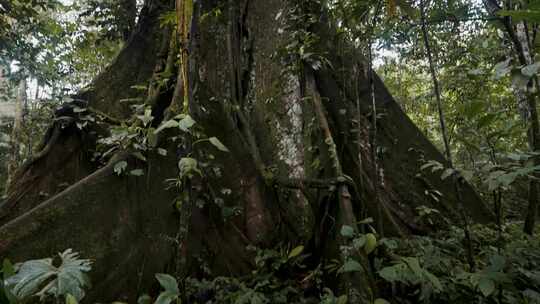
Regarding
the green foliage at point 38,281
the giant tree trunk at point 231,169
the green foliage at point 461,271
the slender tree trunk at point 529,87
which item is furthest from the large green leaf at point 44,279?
the slender tree trunk at point 529,87

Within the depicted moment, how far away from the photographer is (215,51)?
3.68 metres

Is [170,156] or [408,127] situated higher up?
[408,127]

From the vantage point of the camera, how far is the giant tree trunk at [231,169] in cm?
191

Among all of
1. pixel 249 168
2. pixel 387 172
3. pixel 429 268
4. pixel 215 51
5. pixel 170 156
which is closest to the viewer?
pixel 429 268

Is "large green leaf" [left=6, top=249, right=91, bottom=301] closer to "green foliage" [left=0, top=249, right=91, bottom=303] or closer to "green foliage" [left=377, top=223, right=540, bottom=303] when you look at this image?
"green foliage" [left=0, top=249, right=91, bottom=303]

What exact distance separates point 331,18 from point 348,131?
1.34 metres

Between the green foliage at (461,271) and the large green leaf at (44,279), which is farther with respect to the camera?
the green foliage at (461,271)

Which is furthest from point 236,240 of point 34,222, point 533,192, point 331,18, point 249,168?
point 331,18

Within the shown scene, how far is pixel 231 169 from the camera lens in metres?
2.78

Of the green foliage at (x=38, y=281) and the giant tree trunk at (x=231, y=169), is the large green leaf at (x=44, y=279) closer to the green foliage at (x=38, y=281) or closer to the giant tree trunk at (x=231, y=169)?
the green foliage at (x=38, y=281)

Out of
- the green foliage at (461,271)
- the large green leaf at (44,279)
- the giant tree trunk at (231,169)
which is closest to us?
the large green leaf at (44,279)

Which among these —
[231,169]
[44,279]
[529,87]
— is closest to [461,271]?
[529,87]

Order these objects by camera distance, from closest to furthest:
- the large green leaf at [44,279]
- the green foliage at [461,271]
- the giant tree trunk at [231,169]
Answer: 1. the large green leaf at [44,279]
2. the green foliage at [461,271]
3. the giant tree trunk at [231,169]

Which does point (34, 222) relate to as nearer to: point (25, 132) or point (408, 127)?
point (408, 127)
